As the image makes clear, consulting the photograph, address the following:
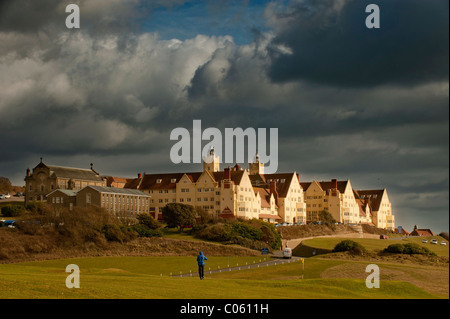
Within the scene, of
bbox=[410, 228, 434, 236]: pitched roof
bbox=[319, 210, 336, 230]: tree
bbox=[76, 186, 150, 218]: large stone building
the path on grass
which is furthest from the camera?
bbox=[410, 228, 434, 236]: pitched roof

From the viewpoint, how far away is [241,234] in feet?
353

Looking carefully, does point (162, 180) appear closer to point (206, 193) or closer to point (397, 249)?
point (206, 193)

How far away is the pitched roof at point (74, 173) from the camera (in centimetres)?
13888

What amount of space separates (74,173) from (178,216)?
40.4 meters

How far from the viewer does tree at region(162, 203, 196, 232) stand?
4459 inches

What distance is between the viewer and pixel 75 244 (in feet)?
308

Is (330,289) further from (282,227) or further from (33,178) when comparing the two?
(33,178)

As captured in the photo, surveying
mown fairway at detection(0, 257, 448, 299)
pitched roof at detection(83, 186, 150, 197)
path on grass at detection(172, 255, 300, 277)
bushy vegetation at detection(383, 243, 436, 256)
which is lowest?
path on grass at detection(172, 255, 300, 277)

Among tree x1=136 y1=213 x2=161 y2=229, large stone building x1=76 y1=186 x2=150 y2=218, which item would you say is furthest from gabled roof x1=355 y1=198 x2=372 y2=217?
tree x1=136 y1=213 x2=161 y2=229

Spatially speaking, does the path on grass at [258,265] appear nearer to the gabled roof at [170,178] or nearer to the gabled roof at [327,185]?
the gabled roof at [170,178]

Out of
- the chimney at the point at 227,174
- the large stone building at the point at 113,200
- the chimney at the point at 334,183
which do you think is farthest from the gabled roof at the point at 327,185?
the large stone building at the point at 113,200

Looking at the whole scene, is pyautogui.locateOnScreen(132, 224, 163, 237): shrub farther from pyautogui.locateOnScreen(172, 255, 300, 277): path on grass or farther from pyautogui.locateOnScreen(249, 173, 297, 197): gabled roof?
pyautogui.locateOnScreen(249, 173, 297, 197): gabled roof

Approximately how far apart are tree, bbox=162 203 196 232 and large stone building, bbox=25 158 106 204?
3355 cm
